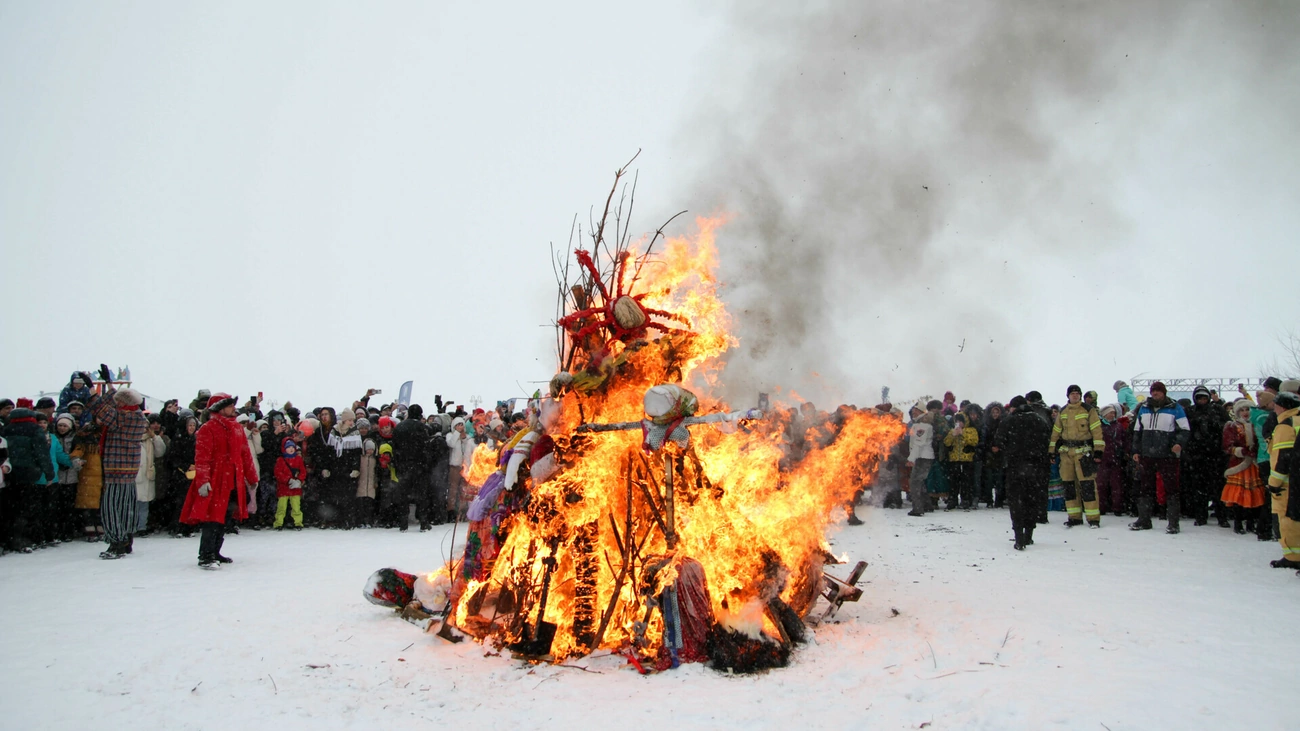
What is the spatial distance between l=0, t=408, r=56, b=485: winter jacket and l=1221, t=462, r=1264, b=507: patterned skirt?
14126 millimetres

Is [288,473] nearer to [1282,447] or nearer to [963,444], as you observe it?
[963,444]

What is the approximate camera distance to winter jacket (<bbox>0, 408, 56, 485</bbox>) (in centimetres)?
880

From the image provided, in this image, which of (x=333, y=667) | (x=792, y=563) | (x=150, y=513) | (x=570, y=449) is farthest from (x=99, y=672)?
(x=150, y=513)

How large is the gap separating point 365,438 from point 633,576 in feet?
28.1

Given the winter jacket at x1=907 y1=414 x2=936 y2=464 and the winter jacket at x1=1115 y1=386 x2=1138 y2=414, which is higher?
the winter jacket at x1=1115 y1=386 x2=1138 y2=414

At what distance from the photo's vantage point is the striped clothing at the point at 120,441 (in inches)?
351

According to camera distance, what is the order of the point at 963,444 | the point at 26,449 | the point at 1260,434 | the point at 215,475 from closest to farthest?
the point at 215,475 → the point at 26,449 → the point at 1260,434 → the point at 963,444

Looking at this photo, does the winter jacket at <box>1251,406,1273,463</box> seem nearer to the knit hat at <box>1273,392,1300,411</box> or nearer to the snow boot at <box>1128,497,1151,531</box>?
the knit hat at <box>1273,392,1300,411</box>

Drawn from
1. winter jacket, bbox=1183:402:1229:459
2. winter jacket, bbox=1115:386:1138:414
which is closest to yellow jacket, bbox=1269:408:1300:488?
winter jacket, bbox=1183:402:1229:459

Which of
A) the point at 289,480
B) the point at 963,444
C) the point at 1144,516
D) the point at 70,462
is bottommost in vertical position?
the point at 1144,516

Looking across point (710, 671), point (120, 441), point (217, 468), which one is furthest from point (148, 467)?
point (710, 671)

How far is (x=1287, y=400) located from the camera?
783cm

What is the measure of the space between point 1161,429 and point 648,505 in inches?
308

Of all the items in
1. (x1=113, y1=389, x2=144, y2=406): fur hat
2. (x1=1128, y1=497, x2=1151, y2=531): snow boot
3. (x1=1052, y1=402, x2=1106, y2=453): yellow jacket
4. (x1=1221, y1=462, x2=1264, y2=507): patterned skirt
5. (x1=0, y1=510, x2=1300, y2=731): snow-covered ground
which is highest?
(x1=113, y1=389, x2=144, y2=406): fur hat
